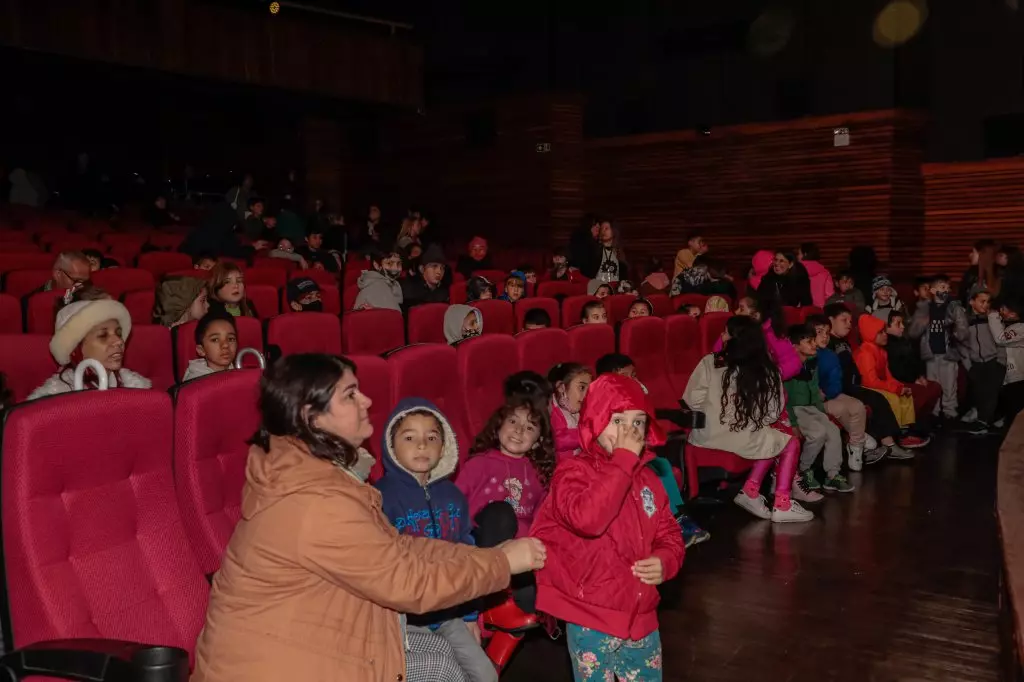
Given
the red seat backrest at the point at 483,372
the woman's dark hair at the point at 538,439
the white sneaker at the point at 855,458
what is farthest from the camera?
the white sneaker at the point at 855,458

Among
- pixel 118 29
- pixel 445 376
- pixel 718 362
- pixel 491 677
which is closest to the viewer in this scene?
pixel 491 677

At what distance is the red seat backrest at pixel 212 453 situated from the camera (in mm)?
2424

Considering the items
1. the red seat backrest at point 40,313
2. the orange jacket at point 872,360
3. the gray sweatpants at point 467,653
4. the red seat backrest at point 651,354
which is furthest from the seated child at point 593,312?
the gray sweatpants at point 467,653

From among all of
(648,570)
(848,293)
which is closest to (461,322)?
(648,570)

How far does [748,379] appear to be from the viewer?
471 cm

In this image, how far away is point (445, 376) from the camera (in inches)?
154

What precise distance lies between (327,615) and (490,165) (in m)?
11.3

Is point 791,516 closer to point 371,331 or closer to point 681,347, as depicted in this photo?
point 681,347

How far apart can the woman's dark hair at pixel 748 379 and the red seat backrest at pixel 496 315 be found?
153 cm

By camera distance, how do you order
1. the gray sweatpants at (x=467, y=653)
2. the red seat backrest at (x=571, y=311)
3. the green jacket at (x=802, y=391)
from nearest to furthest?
1. the gray sweatpants at (x=467, y=653)
2. the green jacket at (x=802, y=391)
3. the red seat backrest at (x=571, y=311)

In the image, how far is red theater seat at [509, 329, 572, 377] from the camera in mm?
4480

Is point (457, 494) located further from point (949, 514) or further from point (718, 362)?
point (949, 514)

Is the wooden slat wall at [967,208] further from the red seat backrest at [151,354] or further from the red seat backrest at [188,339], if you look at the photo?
the red seat backrest at [151,354]

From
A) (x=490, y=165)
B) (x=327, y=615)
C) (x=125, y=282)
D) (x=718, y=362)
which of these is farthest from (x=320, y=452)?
(x=490, y=165)
